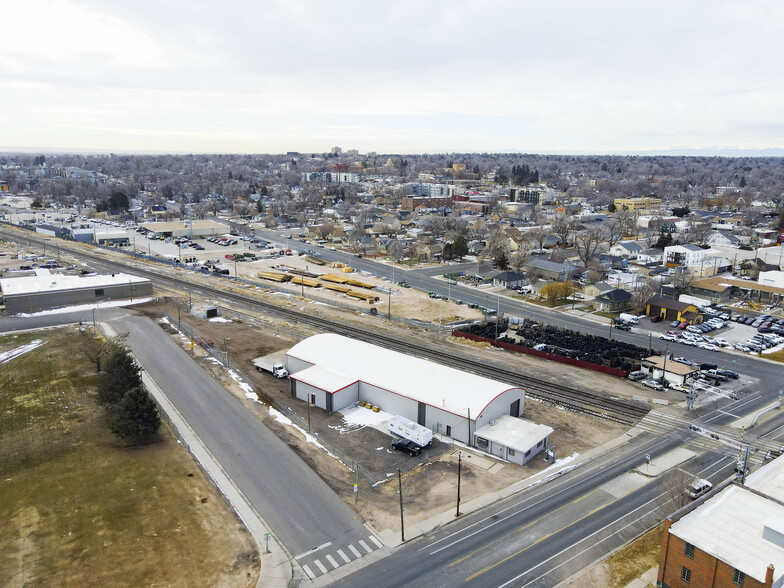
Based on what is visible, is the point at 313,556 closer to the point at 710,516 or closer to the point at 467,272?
the point at 710,516

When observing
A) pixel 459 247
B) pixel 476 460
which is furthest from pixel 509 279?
pixel 476 460

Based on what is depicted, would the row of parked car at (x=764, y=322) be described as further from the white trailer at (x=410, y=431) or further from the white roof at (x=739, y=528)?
the white trailer at (x=410, y=431)

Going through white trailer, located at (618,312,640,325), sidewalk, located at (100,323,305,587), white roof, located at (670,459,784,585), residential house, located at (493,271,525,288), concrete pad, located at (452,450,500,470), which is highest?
white roof, located at (670,459,784,585)

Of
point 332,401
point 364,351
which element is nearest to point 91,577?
point 332,401

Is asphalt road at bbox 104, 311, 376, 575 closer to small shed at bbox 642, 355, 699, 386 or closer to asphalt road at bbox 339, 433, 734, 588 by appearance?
Result: asphalt road at bbox 339, 433, 734, 588

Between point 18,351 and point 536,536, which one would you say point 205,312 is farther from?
point 536,536

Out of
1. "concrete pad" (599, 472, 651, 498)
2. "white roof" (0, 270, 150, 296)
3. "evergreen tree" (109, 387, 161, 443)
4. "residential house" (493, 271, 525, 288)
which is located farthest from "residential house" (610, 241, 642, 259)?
Result: "evergreen tree" (109, 387, 161, 443)
